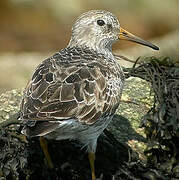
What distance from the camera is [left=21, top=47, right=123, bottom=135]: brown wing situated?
6621 mm

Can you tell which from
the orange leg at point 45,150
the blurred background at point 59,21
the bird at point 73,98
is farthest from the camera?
the blurred background at point 59,21

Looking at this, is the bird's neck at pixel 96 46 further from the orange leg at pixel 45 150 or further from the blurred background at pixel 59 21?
the blurred background at pixel 59 21

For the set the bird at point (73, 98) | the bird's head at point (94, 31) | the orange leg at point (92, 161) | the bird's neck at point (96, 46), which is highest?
the bird's head at point (94, 31)

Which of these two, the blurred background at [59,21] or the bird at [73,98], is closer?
the bird at [73,98]

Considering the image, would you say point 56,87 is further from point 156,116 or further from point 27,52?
point 27,52

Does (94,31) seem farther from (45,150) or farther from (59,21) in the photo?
(59,21)

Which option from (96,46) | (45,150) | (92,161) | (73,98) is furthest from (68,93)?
(96,46)

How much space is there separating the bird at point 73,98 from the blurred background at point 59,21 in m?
8.49

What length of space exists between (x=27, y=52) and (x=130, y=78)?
7624 millimetres

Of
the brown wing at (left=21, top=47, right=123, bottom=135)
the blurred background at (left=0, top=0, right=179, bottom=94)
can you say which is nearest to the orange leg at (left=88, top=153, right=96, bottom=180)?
the brown wing at (left=21, top=47, right=123, bottom=135)

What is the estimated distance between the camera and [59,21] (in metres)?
17.6

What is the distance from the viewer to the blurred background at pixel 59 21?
54.7 feet

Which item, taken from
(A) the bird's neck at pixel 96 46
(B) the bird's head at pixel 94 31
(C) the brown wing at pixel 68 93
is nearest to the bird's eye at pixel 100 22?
(B) the bird's head at pixel 94 31

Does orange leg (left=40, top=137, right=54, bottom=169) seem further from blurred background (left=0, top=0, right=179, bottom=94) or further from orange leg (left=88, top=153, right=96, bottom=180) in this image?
blurred background (left=0, top=0, right=179, bottom=94)
